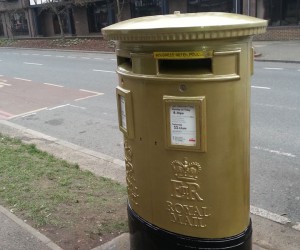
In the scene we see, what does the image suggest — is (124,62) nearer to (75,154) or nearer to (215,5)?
(75,154)

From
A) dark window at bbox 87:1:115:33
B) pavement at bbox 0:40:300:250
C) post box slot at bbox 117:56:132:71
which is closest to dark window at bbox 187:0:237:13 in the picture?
dark window at bbox 87:1:115:33

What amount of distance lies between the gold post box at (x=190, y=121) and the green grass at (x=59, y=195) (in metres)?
1.33

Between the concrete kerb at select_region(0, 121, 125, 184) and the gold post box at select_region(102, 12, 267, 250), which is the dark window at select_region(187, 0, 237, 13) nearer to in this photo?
the concrete kerb at select_region(0, 121, 125, 184)

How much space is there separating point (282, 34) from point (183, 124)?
20.9m

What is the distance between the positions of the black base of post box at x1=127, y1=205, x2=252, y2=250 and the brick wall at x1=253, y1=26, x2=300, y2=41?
20.3 m

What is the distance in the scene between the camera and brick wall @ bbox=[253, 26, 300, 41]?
2081 centimetres

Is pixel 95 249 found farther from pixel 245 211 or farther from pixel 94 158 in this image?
pixel 94 158

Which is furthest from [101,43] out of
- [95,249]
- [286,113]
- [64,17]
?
[95,249]

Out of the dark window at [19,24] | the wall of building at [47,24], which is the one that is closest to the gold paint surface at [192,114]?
the wall of building at [47,24]

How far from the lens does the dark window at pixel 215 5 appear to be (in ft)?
74.6

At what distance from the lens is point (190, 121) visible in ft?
7.08

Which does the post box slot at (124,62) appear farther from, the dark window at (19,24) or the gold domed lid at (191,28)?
the dark window at (19,24)

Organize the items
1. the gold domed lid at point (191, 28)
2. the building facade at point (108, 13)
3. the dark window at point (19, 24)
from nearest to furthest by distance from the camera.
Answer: the gold domed lid at point (191, 28) → the building facade at point (108, 13) → the dark window at point (19, 24)

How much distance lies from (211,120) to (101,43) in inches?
1029
